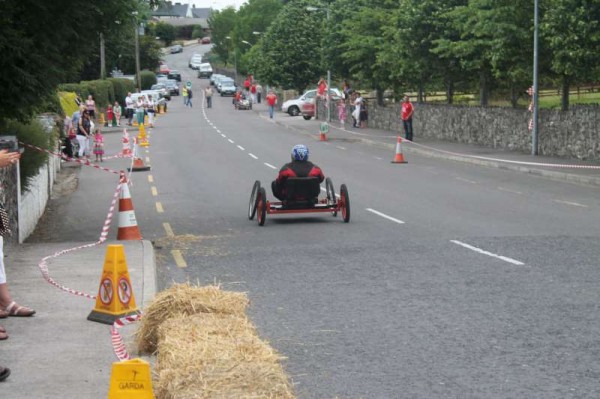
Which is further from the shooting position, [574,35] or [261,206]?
[574,35]

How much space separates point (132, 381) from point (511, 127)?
106ft

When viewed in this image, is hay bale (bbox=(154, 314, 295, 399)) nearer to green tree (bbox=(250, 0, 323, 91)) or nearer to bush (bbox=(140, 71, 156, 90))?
green tree (bbox=(250, 0, 323, 91))

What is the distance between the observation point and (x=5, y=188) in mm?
14703

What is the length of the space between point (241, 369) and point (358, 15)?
1908 inches

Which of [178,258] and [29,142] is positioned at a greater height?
[29,142]

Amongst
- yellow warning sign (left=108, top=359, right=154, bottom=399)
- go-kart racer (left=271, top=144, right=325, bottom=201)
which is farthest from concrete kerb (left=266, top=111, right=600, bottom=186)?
yellow warning sign (left=108, top=359, right=154, bottom=399)

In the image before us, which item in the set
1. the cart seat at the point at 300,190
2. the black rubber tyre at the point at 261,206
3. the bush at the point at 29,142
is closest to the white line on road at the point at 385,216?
the cart seat at the point at 300,190

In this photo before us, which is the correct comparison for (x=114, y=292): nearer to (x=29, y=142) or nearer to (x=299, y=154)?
(x=299, y=154)

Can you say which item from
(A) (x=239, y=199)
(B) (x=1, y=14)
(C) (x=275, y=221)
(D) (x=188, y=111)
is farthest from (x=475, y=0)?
(D) (x=188, y=111)

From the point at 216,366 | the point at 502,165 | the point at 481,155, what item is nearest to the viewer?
the point at 216,366

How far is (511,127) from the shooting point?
3675 centimetres

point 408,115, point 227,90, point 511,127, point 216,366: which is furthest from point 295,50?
point 216,366

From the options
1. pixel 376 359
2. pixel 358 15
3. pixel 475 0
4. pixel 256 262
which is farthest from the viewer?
pixel 358 15

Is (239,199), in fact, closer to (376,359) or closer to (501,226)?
(501,226)
